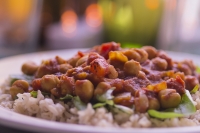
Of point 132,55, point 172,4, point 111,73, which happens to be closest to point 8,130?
point 111,73

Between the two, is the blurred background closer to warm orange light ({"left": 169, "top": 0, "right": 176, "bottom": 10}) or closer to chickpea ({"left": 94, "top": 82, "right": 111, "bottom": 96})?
warm orange light ({"left": 169, "top": 0, "right": 176, "bottom": 10})

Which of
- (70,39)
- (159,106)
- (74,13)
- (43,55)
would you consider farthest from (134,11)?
(159,106)

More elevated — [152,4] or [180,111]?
[152,4]

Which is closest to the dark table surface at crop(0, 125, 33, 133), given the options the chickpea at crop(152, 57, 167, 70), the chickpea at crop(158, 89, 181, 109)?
the chickpea at crop(158, 89, 181, 109)

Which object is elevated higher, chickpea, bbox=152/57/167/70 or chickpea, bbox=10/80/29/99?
chickpea, bbox=152/57/167/70

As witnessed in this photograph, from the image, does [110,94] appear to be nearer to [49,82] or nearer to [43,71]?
[49,82]

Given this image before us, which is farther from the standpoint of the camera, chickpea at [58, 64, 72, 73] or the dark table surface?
chickpea at [58, 64, 72, 73]

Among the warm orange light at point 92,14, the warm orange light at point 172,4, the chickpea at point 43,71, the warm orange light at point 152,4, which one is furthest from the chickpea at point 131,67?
the warm orange light at point 92,14
